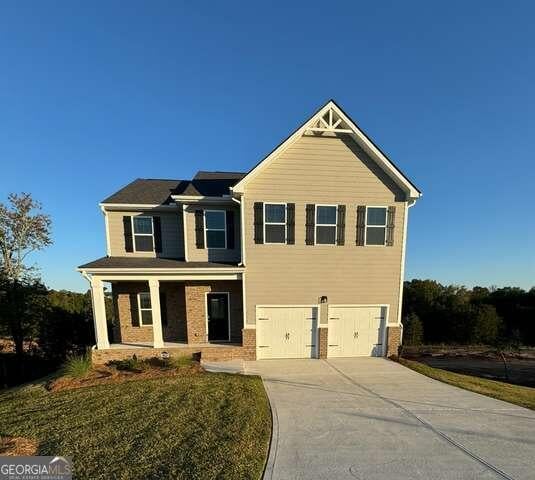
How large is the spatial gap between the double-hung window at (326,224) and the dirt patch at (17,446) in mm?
9114

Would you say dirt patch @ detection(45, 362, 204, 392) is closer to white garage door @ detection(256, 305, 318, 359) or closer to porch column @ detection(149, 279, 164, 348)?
porch column @ detection(149, 279, 164, 348)

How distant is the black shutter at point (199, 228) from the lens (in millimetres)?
10930

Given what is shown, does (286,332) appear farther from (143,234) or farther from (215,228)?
(143,234)

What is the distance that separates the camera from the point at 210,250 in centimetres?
1114

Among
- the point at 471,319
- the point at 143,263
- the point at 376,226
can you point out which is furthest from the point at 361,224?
the point at 471,319

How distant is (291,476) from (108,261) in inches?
394

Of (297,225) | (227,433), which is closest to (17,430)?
(227,433)

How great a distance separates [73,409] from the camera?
237 inches

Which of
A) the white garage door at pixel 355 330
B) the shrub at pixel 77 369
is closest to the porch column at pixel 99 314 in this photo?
the shrub at pixel 77 369

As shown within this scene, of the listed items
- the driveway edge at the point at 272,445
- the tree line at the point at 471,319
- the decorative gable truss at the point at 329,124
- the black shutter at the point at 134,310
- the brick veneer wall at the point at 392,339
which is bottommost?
the tree line at the point at 471,319

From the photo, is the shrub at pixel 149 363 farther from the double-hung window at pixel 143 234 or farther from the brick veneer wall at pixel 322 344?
the brick veneer wall at pixel 322 344

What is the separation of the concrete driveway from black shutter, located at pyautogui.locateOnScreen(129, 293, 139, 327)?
22.3 ft

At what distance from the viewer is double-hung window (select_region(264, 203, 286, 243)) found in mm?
10359

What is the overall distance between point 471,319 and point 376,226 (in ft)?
50.9
